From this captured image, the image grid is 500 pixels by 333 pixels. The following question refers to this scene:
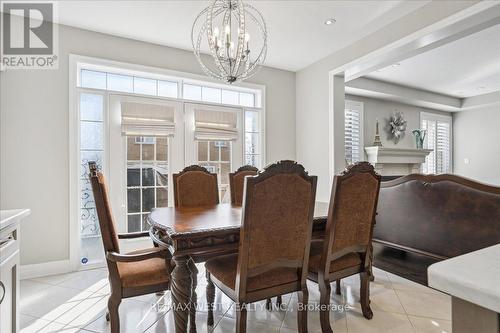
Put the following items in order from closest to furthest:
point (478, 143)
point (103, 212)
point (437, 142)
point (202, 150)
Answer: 1. point (103, 212)
2. point (202, 150)
3. point (478, 143)
4. point (437, 142)

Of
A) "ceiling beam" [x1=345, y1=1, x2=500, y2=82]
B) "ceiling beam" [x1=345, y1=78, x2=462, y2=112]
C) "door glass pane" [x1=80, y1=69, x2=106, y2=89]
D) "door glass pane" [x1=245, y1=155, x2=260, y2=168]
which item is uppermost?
"ceiling beam" [x1=345, y1=78, x2=462, y2=112]

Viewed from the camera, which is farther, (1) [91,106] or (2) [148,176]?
(2) [148,176]

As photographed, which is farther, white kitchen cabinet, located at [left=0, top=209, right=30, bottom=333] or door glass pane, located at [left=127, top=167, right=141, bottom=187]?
door glass pane, located at [left=127, top=167, right=141, bottom=187]

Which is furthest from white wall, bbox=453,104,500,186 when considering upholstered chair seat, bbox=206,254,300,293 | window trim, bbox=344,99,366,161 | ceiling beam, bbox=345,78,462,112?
upholstered chair seat, bbox=206,254,300,293

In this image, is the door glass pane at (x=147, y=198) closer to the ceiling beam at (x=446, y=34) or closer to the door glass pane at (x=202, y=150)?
the door glass pane at (x=202, y=150)

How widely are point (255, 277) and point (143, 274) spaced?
2.31 ft

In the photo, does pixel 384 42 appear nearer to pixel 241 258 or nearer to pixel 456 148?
pixel 241 258

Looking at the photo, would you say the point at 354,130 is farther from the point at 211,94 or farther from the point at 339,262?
the point at 339,262

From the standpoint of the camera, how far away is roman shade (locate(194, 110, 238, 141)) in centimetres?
388

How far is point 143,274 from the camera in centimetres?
172

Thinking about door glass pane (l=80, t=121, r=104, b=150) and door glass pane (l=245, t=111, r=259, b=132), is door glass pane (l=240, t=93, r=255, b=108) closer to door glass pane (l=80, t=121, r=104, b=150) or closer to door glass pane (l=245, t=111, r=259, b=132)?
door glass pane (l=245, t=111, r=259, b=132)

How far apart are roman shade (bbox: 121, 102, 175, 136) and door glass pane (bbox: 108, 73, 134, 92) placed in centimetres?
24

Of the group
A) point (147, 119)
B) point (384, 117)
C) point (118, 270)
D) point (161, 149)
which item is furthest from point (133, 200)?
point (384, 117)

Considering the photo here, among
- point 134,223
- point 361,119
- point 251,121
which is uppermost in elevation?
point 361,119
